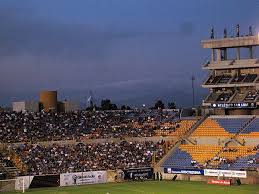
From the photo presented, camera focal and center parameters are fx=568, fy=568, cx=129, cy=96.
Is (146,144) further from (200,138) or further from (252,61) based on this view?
(252,61)

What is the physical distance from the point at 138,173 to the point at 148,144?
27.0 feet

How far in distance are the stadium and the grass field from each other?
0.31 feet

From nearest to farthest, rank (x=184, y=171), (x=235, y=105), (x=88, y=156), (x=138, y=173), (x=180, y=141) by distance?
(x=184, y=171) → (x=138, y=173) → (x=88, y=156) → (x=180, y=141) → (x=235, y=105)

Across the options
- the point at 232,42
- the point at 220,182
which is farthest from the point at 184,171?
the point at 232,42

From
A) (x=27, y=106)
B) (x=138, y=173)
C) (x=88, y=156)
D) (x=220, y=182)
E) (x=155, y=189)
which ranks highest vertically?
(x=27, y=106)

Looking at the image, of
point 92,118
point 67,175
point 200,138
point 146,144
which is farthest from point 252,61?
point 67,175

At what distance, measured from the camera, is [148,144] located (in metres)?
71.4

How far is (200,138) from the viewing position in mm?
69312

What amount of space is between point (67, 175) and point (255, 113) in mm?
25431

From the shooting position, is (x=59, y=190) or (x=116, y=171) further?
(x=116, y=171)

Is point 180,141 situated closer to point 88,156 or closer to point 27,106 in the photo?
point 88,156

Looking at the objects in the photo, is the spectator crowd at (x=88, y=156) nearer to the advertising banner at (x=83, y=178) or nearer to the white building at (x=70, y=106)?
the advertising banner at (x=83, y=178)

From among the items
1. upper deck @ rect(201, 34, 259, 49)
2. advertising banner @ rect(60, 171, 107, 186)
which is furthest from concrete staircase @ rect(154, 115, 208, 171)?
upper deck @ rect(201, 34, 259, 49)

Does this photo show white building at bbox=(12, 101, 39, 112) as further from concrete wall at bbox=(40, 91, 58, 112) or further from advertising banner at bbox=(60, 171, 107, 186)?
advertising banner at bbox=(60, 171, 107, 186)
